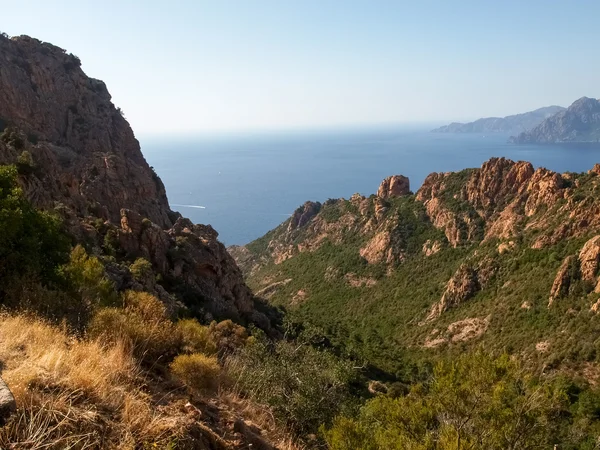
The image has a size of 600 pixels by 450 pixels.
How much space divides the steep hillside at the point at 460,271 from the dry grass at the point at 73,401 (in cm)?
2871

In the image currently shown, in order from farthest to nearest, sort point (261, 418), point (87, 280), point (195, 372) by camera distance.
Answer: point (87, 280) < point (261, 418) < point (195, 372)

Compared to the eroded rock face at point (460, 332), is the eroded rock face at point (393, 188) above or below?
above

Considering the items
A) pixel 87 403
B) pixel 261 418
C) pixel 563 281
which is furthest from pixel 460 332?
pixel 87 403

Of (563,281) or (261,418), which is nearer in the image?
(261,418)

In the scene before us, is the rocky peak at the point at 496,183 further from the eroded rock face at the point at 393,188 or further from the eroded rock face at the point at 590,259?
the eroded rock face at the point at 590,259

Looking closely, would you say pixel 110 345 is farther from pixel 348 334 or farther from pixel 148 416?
pixel 348 334

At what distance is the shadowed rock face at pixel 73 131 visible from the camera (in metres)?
33.1

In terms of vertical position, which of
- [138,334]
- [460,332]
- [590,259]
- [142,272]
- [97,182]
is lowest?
[460,332]

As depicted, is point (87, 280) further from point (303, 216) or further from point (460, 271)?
point (303, 216)

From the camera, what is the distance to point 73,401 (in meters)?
4.07

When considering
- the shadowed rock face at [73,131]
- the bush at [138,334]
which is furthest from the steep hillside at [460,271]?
the bush at [138,334]

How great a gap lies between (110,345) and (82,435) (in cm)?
287

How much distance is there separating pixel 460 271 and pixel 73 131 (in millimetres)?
43817

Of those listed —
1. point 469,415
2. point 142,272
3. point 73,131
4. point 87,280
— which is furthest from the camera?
point 73,131
